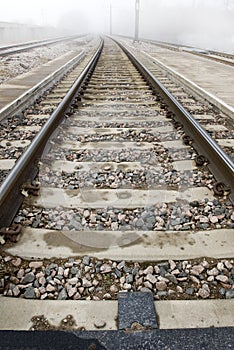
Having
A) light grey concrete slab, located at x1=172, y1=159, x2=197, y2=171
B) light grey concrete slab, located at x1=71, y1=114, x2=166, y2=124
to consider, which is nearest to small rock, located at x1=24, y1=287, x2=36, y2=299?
light grey concrete slab, located at x1=172, y1=159, x2=197, y2=171

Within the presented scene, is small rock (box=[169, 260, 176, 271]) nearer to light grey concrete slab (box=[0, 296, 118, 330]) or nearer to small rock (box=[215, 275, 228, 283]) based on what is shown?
small rock (box=[215, 275, 228, 283])

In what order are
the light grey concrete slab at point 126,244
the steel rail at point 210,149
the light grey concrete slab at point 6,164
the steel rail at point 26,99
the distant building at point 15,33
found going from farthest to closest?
1. the distant building at point 15,33
2. the steel rail at point 26,99
3. the light grey concrete slab at point 6,164
4. the steel rail at point 210,149
5. the light grey concrete slab at point 126,244

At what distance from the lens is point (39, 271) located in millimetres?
2121

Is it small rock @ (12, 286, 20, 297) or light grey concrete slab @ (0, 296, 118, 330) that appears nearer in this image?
light grey concrete slab @ (0, 296, 118, 330)

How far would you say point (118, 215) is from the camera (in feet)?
8.95

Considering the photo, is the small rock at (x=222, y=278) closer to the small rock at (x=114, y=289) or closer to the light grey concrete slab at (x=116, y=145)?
the small rock at (x=114, y=289)

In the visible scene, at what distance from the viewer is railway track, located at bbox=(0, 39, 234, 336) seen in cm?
205

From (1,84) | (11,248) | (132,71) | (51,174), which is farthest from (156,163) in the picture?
(132,71)

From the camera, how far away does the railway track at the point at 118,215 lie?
2.05 meters

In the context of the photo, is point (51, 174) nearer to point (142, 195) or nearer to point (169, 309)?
point (142, 195)

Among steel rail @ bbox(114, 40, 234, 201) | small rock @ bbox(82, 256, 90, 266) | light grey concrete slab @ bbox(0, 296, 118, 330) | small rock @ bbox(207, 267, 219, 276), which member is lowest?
light grey concrete slab @ bbox(0, 296, 118, 330)

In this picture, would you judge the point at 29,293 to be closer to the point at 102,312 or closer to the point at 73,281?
the point at 73,281

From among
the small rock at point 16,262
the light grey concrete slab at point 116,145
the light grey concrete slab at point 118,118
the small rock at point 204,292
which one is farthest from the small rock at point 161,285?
the light grey concrete slab at point 118,118

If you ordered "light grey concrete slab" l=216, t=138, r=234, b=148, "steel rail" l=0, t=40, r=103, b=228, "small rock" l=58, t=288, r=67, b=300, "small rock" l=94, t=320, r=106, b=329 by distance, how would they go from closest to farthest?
"small rock" l=94, t=320, r=106, b=329, "small rock" l=58, t=288, r=67, b=300, "steel rail" l=0, t=40, r=103, b=228, "light grey concrete slab" l=216, t=138, r=234, b=148
